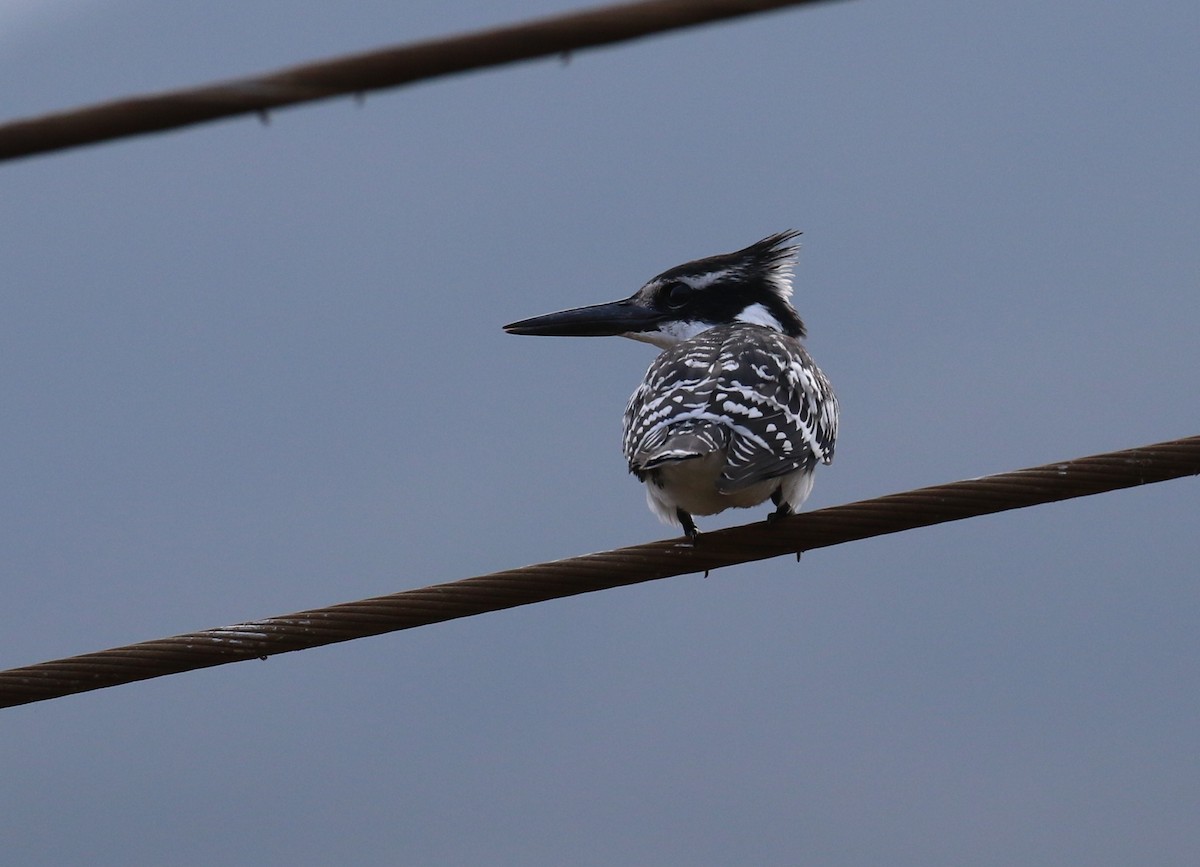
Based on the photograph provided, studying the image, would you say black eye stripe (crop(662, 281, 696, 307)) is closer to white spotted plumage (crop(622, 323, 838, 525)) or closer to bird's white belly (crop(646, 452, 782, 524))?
white spotted plumage (crop(622, 323, 838, 525))

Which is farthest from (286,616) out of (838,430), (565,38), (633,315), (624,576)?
(633,315)

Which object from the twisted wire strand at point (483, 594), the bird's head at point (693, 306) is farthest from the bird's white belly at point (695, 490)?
the bird's head at point (693, 306)

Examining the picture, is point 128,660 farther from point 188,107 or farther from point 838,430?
point 838,430

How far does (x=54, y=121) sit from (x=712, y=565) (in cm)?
222

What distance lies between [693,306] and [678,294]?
3.2 inches

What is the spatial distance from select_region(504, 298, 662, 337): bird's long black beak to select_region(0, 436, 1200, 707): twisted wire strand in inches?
112

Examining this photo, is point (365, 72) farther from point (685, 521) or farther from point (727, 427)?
point (685, 521)

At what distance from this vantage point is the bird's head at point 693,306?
6219 millimetres

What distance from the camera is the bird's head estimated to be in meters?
6.22

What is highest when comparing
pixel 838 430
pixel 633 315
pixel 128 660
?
pixel 633 315

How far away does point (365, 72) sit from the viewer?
2.01 metres

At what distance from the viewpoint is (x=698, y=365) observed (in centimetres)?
480

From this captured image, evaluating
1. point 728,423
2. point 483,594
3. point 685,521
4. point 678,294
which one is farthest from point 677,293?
point 483,594

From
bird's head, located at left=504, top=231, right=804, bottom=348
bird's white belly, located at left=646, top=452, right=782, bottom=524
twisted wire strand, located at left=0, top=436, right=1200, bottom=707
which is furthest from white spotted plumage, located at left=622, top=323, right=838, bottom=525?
bird's head, located at left=504, top=231, right=804, bottom=348
